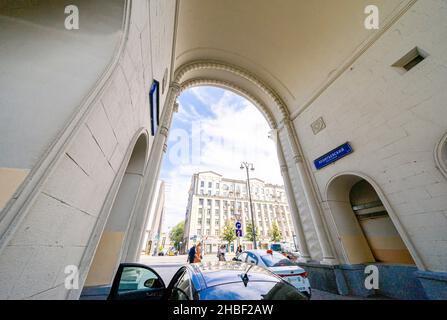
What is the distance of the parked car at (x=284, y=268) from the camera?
405 centimetres

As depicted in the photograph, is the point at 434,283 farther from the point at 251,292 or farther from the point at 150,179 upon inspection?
the point at 150,179

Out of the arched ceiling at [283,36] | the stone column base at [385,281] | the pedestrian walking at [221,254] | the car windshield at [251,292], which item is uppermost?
the arched ceiling at [283,36]

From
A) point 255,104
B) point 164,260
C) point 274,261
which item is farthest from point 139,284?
point 164,260

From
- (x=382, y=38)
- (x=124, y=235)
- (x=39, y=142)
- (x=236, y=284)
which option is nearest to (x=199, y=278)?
(x=236, y=284)

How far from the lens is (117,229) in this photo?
133 inches

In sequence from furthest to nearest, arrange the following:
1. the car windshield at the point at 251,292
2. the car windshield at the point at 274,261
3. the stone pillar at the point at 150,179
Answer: the car windshield at the point at 274,261 < the stone pillar at the point at 150,179 < the car windshield at the point at 251,292

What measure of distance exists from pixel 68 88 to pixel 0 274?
1.47 m

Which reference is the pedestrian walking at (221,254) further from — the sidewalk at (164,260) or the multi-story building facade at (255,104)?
the multi-story building facade at (255,104)

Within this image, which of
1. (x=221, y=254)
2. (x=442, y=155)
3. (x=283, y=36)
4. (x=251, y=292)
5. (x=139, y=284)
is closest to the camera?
(x=251, y=292)

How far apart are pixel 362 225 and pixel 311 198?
1906 millimetres

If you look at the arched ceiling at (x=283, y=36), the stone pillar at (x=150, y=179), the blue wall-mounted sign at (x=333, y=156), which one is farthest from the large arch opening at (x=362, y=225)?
the stone pillar at (x=150, y=179)

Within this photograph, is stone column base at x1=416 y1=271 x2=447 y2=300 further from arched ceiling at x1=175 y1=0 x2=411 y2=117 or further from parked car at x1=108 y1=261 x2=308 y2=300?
arched ceiling at x1=175 y1=0 x2=411 y2=117

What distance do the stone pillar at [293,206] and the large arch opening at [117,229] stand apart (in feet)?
19.9
